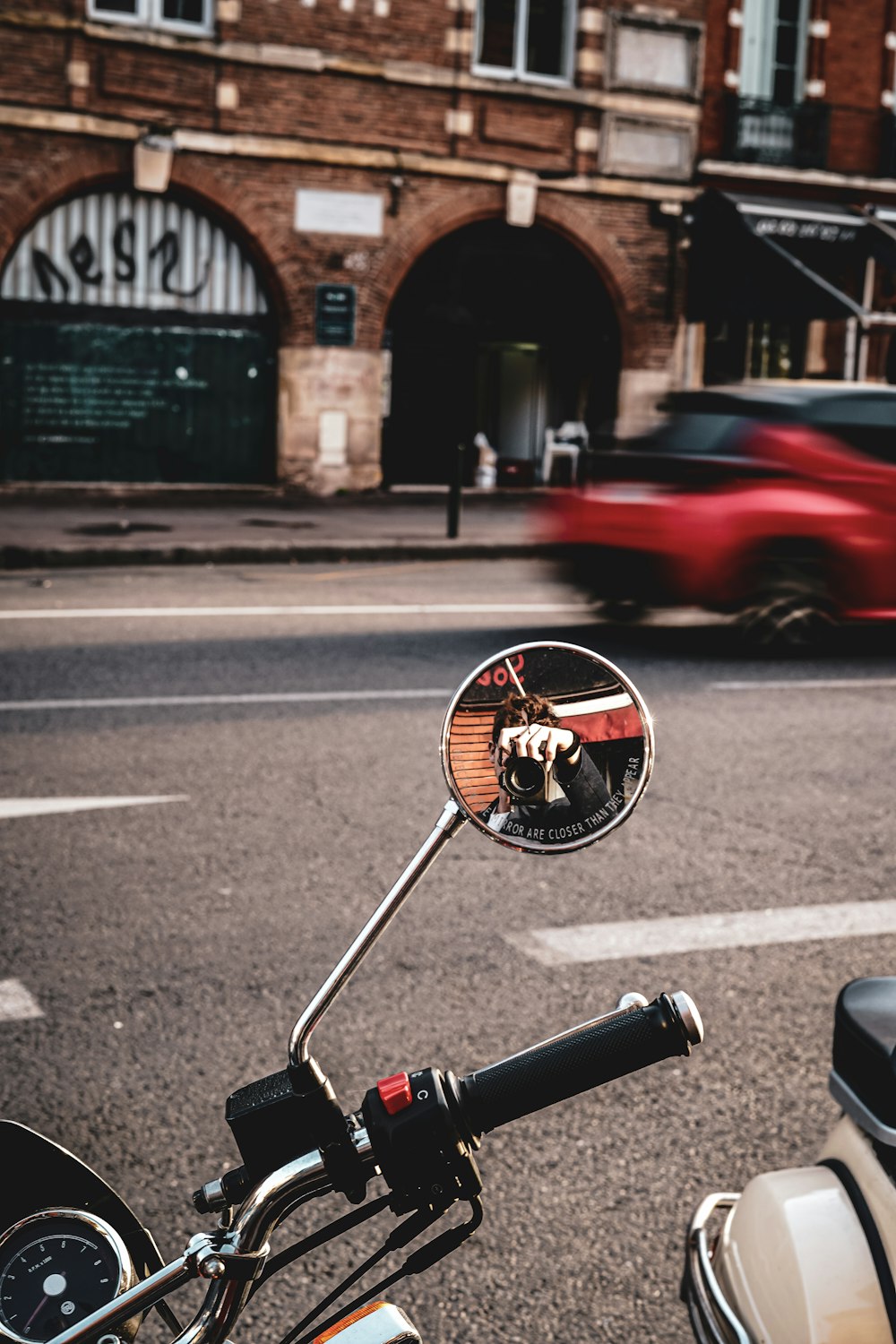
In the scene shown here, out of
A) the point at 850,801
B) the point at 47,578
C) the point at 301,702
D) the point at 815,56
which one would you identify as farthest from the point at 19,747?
the point at 815,56

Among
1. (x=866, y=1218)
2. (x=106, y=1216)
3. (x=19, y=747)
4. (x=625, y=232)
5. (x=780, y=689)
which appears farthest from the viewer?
(x=625, y=232)

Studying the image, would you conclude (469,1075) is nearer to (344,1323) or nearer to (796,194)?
(344,1323)

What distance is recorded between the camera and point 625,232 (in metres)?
23.4

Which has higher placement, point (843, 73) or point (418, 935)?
point (843, 73)

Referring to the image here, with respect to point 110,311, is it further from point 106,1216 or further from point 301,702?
point 106,1216

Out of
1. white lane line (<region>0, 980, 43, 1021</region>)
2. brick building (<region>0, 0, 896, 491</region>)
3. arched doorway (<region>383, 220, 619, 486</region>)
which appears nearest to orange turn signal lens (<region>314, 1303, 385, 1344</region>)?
white lane line (<region>0, 980, 43, 1021</region>)

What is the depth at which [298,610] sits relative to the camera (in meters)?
11.5

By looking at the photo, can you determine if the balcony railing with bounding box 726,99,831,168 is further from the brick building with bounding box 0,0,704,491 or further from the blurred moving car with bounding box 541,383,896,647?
the blurred moving car with bounding box 541,383,896,647

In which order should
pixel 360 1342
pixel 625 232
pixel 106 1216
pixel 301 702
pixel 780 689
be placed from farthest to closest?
1. pixel 625 232
2. pixel 780 689
3. pixel 301 702
4. pixel 106 1216
5. pixel 360 1342

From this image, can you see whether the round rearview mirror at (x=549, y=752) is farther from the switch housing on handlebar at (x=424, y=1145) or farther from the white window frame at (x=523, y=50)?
the white window frame at (x=523, y=50)

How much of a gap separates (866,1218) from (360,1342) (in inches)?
28.0

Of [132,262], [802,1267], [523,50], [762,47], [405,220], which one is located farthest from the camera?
[762,47]

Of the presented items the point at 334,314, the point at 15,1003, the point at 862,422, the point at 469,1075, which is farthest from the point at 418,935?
the point at 334,314

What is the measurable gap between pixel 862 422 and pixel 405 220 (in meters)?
13.0
